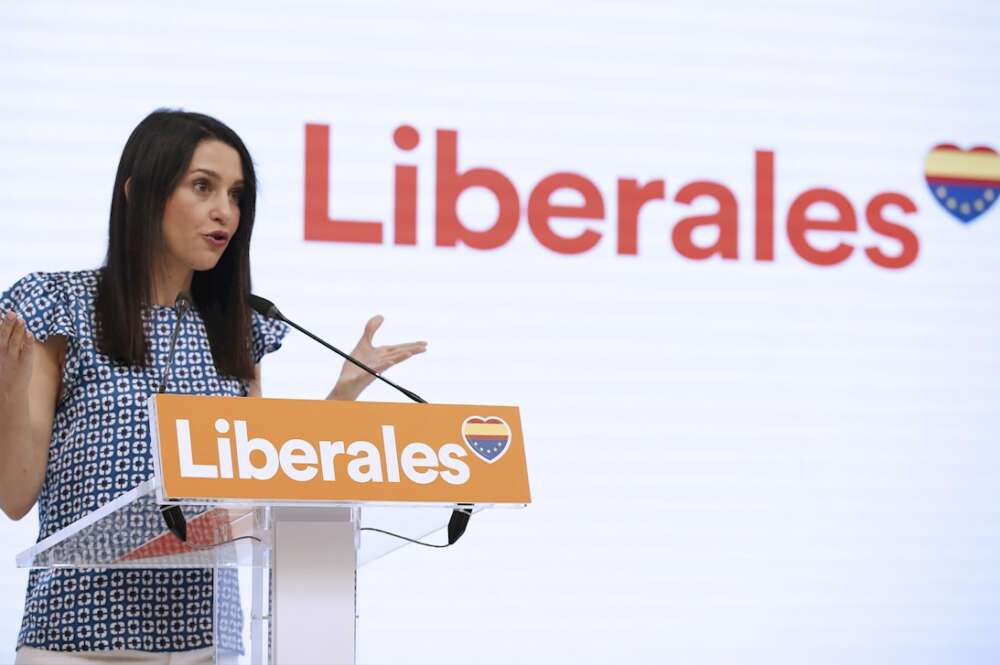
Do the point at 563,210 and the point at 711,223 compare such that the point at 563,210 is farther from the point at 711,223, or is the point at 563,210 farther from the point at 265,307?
the point at 265,307

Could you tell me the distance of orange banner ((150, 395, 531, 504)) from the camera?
136cm

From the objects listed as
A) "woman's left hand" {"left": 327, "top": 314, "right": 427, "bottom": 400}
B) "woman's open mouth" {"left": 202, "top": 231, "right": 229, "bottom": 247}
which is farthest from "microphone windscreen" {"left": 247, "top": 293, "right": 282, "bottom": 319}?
"woman's left hand" {"left": 327, "top": 314, "right": 427, "bottom": 400}

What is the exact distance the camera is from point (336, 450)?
4.70 feet

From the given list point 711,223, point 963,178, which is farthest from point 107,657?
point 963,178

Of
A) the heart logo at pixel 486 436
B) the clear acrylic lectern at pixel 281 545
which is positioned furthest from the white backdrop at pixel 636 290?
the heart logo at pixel 486 436

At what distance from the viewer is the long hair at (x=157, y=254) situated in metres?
1.95

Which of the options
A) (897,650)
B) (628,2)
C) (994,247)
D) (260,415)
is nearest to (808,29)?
(628,2)

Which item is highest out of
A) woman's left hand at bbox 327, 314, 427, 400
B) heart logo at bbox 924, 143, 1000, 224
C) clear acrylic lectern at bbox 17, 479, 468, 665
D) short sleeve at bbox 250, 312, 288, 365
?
heart logo at bbox 924, 143, 1000, 224

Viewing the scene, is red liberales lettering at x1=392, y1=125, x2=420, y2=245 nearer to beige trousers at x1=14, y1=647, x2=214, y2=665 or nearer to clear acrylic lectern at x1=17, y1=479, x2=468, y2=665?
beige trousers at x1=14, y1=647, x2=214, y2=665

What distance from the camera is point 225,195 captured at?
2.03 m

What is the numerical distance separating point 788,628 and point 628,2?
156 cm

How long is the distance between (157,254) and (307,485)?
75cm

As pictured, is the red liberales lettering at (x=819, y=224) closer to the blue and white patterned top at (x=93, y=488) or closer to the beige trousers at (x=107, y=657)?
the blue and white patterned top at (x=93, y=488)

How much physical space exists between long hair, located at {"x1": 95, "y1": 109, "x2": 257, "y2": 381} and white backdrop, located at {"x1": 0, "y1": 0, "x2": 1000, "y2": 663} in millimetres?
1044
